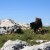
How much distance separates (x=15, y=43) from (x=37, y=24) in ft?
61.1

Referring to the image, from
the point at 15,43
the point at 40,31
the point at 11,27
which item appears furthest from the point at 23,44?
the point at 11,27

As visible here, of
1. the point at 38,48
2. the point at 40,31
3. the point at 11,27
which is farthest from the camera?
the point at 11,27

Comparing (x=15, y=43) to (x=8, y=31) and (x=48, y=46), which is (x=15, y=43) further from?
(x=8, y=31)

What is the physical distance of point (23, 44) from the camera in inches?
492

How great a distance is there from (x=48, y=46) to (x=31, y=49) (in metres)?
0.76

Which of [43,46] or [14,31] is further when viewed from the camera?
[14,31]

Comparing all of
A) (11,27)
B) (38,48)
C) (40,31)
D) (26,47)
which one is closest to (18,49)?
(26,47)

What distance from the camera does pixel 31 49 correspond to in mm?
11312

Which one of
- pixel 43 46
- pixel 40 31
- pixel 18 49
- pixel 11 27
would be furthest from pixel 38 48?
pixel 11 27

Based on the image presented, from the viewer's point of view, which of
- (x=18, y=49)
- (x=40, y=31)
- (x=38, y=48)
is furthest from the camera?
(x=40, y=31)

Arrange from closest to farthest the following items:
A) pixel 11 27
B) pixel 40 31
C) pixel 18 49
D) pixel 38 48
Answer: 1. pixel 38 48
2. pixel 18 49
3. pixel 40 31
4. pixel 11 27

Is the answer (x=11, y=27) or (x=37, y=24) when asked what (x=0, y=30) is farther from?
(x=37, y=24)

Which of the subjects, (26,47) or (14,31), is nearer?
(26,47)

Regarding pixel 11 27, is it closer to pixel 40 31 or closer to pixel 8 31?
pixel 8 31
